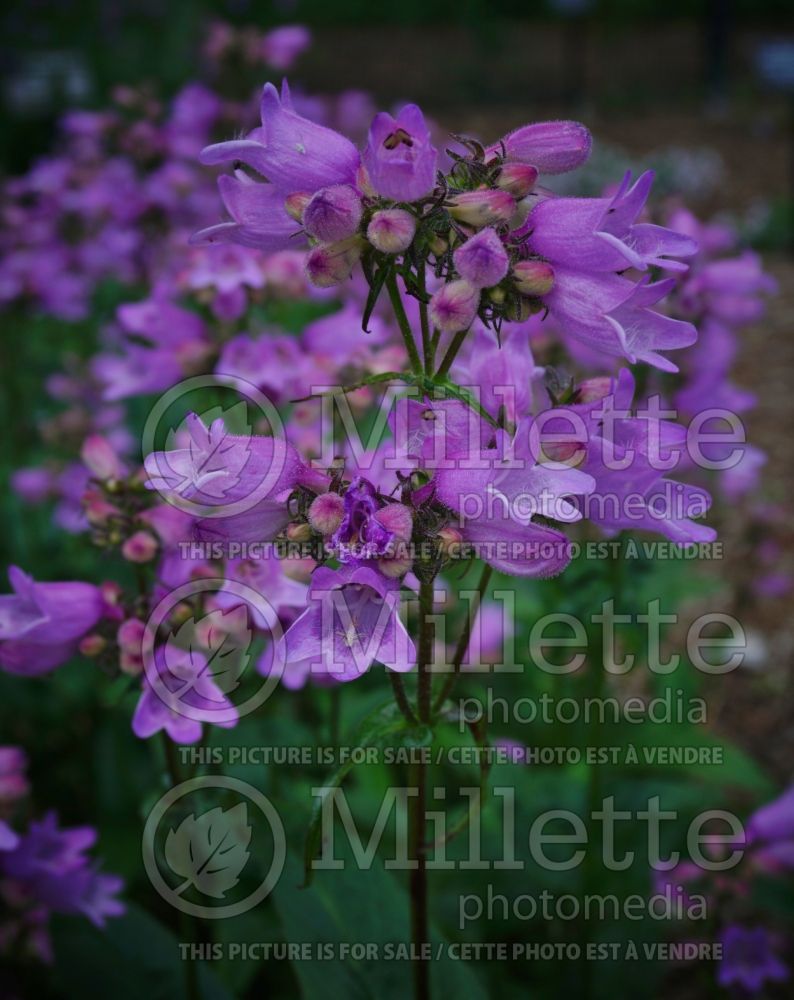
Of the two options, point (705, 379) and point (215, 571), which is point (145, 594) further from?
point (705, 379)

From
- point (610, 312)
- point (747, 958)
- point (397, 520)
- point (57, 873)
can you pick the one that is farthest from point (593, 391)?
point (747, 958)

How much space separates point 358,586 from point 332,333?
1384 mm

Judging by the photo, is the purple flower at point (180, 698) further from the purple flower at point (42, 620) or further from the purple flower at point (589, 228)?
the purple flower at point (589, 228)

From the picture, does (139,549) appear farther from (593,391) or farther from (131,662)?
(593,391)

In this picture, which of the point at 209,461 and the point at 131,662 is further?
the point at 131,662

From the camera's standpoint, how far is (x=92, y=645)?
2.09 m

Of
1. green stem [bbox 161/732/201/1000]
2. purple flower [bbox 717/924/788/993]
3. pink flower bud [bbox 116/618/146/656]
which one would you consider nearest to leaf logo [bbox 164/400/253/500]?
pink flower bud [bbox 116/618/146/656]

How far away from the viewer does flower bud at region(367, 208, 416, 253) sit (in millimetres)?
1494

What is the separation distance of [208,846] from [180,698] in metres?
0.65

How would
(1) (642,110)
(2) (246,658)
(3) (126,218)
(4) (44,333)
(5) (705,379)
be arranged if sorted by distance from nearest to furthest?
(2) (246,658)
(5) (705,379)
(3) (126,218)
(4) (44,333)
(1) (642,110)

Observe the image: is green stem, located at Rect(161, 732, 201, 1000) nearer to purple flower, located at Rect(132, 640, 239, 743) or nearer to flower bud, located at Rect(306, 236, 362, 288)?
purple flower, located at Rect(132, 640, 239, 743)

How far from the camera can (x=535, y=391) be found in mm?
1936

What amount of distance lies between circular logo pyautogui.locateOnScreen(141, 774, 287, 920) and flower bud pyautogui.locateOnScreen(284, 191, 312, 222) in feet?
4.37

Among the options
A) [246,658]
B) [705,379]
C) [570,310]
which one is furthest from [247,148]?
[705,379]
